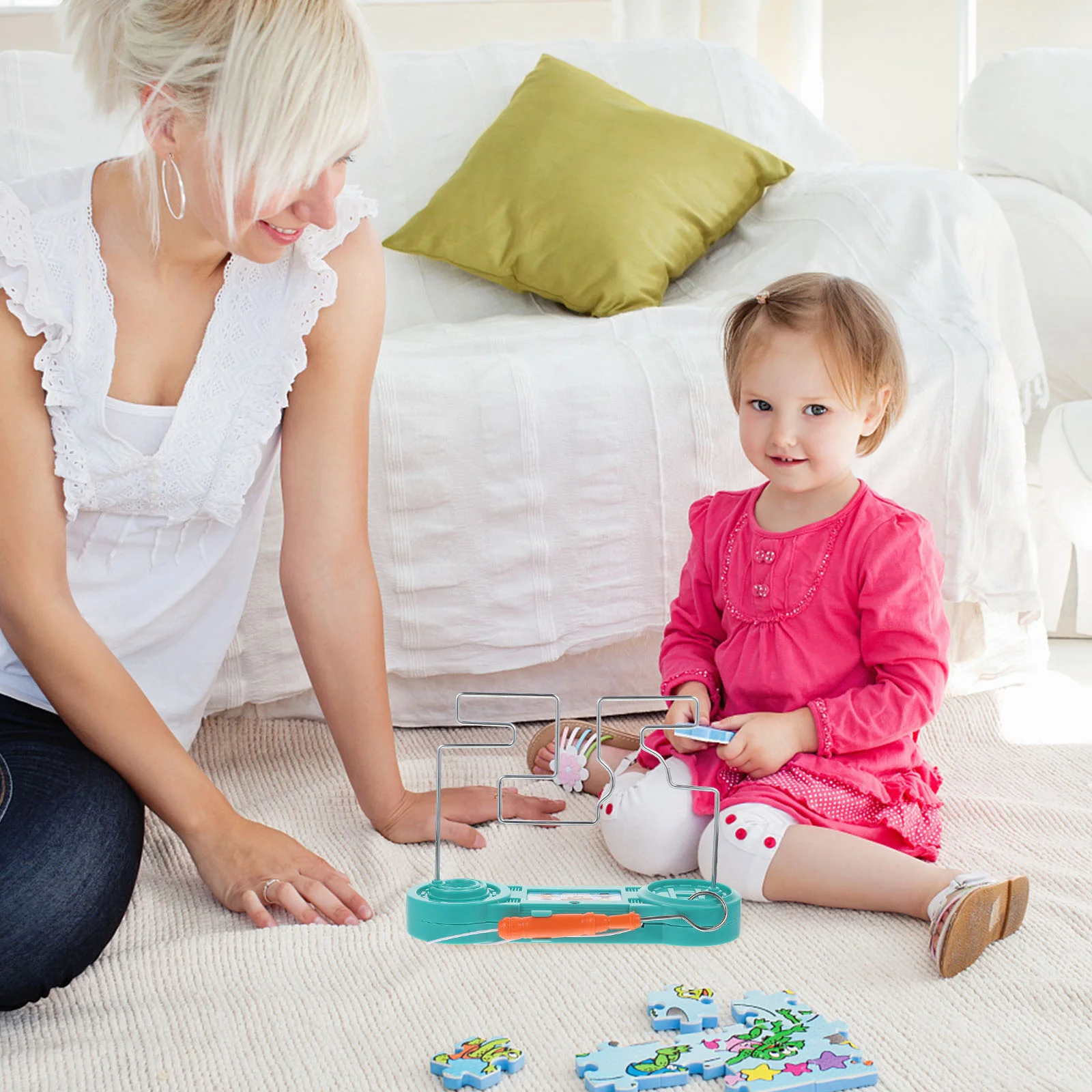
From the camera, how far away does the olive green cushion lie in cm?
173

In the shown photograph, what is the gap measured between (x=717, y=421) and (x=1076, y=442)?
22.9 inches

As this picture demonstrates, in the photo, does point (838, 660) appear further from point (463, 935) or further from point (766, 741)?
point (463, 935)

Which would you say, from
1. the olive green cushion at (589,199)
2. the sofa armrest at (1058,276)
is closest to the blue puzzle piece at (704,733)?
the olive green cushion at (589,199)

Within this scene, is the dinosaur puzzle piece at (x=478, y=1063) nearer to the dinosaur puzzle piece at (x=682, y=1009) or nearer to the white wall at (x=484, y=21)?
the dinosaur puzzle piece at (x=682, y=1009)

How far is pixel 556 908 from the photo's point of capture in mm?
890

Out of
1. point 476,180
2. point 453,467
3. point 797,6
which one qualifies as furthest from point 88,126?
point 797,6

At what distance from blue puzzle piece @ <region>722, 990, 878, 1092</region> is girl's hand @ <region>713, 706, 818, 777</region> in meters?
0.26

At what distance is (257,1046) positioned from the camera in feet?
2.76

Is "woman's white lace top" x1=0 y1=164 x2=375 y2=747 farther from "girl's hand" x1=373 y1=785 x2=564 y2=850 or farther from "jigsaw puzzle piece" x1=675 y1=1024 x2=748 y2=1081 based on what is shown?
"jigsaw puzzle piece" x1=675 y1=1024 x2=748 y2=1081

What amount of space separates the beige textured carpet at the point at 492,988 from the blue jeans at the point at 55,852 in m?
0.02

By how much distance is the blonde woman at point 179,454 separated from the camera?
0.89 meters

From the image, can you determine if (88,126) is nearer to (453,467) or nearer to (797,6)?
(453,467)

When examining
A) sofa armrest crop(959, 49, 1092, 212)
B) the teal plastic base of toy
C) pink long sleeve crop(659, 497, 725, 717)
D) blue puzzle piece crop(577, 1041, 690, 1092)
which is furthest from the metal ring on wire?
sofa armrest crop(959, 49, 1092, 212)

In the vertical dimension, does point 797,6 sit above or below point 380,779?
above
